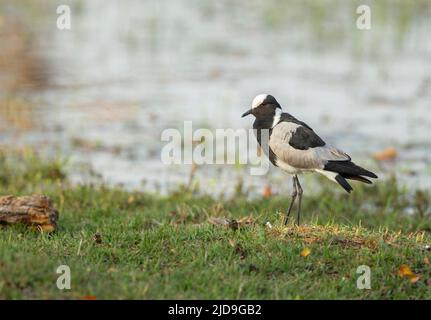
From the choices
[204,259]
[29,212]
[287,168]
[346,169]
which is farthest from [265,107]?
[29,212]

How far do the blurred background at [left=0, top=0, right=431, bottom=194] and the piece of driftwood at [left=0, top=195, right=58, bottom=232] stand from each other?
115 inches

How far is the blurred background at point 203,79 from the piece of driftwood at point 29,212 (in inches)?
115

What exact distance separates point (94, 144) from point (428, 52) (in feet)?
24.2

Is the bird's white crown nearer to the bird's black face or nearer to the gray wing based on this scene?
the bird's black face

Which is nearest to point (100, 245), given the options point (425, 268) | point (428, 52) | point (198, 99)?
point (425, 268)

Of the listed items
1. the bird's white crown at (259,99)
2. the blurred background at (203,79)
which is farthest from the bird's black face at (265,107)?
the blurred background at (203,79)

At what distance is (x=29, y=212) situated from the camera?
279 inches

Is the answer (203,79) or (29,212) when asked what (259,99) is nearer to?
(29,212)

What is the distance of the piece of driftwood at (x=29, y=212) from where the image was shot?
280 inches

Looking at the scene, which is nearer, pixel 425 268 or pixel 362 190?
pixel 425 268

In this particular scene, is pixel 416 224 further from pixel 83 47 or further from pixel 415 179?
pixel 83 47

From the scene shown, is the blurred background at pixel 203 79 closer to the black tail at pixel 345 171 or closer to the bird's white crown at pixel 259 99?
the bird's white crown at pixel 259 99

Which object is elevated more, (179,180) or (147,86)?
(147,86)

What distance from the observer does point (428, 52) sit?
16.0m
